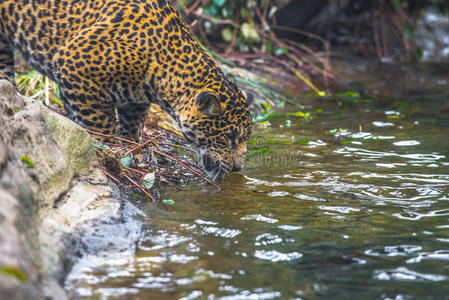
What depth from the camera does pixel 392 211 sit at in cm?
469

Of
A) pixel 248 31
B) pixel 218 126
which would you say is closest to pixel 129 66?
pixel 218 126

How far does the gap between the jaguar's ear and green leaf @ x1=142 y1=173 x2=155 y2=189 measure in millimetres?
760

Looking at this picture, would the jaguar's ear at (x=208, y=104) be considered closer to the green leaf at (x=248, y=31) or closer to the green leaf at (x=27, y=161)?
the green leaf at (x=27, y=161)

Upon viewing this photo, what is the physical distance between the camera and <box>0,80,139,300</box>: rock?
94.7 inches

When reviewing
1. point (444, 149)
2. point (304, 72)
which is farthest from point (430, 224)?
point (304, 72)

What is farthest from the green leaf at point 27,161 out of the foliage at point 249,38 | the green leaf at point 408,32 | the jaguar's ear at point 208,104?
the green leaf at point 408,32

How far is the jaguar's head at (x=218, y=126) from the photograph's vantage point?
5.20 meters

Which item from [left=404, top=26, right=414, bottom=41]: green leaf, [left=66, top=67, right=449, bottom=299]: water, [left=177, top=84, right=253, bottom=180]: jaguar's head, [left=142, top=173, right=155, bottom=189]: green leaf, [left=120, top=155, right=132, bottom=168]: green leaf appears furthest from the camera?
[left=404, top=26, right=414, bottom=41]: green leaf

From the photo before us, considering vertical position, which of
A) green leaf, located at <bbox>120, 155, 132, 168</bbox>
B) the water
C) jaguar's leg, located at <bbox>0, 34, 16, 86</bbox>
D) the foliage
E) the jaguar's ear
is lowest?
the water

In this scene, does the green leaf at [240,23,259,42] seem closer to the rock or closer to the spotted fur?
the spotted fur

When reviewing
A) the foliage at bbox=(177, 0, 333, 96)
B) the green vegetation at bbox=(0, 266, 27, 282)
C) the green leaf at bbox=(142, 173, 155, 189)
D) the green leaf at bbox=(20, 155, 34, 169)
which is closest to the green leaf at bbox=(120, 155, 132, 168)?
the green leaf at bbox=(142, 173, 155, 189)

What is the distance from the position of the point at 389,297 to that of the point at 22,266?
6.49ft

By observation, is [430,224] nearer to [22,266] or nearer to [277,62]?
[22,266]

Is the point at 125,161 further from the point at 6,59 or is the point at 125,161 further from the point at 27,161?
the point at 6,59
